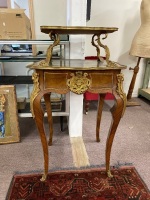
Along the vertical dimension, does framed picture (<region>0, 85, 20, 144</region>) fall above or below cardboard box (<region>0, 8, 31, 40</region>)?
below

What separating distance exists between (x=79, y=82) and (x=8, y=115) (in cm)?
83

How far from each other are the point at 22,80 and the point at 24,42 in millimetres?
481

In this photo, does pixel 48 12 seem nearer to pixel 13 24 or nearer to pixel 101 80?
pixel 13 24

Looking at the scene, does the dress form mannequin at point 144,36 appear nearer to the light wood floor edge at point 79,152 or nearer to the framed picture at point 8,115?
the light wood floor edge at point 79,152

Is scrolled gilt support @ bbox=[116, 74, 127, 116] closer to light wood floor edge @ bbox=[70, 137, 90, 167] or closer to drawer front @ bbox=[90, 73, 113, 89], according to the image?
drawer front @ bbox=[90, 73, 113, 89]

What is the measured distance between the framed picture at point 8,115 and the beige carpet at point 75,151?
2.8 inches

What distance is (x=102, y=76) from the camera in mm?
896

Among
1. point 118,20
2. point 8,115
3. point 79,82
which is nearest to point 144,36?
point 118,20

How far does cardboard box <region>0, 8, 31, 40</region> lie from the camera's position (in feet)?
4.22

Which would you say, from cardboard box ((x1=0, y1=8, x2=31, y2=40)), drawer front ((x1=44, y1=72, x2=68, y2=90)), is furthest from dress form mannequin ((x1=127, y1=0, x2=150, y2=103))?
drawer front ((x1=44, y1=72, x2=68, y2=90))

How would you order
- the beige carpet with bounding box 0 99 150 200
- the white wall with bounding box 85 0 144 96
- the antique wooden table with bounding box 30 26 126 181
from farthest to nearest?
the white wall with bounding box 85 0 144 96
the beige carpet with bounding box 0 99 150 200
the antique wooden table with bounding box 30 26 126 181

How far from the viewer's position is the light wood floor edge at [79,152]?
1.24 meters

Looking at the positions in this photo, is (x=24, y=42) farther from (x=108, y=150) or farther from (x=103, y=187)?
(x=103, y=187)

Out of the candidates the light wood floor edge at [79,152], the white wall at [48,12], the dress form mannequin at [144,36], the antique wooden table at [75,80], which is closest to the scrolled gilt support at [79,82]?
the antique wooden table at [75,80]
